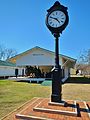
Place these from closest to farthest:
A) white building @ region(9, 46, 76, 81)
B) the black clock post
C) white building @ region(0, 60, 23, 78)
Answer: the black clock post < white building @ region(9, 46, 76, 81) < white building @ region(0, 60, 23, 78)

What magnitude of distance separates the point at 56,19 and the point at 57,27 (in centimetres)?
34

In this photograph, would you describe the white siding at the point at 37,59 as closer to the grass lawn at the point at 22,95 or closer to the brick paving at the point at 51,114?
the grass lawn at the point at 22,95

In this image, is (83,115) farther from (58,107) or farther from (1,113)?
(1,113)

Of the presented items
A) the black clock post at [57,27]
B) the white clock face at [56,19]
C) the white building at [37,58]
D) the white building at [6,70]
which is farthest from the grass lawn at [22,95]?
the white building at [6,70]

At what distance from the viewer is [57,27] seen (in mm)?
8766

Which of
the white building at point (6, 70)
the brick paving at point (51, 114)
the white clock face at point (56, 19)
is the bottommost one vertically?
the brick paving at point (51, 114)

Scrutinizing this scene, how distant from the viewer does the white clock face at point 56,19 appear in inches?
344

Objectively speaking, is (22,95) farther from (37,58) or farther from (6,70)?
(6,70)

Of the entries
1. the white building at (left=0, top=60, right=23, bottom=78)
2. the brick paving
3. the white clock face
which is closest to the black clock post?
the white clock face

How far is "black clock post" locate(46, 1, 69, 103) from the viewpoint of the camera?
848 centimetres

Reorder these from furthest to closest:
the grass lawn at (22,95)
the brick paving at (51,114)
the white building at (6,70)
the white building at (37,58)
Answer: the white building at (6,70) → the white building at (37,58) → the grass lawn at (22,95) → the brick paving at (51,114)

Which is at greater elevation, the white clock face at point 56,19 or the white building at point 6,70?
the white clock face at point 56,19

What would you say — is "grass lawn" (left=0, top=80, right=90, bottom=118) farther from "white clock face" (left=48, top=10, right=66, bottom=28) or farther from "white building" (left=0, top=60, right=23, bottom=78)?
"white building" (left=0, top=60, right=23, bottom=78)

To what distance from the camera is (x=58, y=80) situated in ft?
27.9
